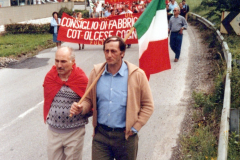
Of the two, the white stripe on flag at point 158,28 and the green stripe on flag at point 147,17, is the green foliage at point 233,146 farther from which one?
the green stripe on flag at point 147,17

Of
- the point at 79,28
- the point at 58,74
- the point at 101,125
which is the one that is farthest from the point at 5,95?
the point at 101,125

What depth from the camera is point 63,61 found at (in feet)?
12.9

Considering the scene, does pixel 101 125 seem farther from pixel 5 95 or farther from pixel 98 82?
pixel 5 95

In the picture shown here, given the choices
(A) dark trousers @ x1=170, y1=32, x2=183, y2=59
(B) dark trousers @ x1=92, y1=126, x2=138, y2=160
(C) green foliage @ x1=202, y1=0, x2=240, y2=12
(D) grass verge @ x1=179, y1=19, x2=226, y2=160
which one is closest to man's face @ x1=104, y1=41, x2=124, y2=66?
(B) dark trousers @ x1=92, y1=126, x2=138, y2=160

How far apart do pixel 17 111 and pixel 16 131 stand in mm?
1161

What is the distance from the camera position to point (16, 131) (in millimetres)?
6691

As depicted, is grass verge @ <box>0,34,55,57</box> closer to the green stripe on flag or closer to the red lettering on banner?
the red lettering on banner

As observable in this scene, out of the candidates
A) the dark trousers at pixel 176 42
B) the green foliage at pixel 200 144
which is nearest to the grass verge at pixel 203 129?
the green foliage at pixel 200 144

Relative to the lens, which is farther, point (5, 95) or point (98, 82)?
point (5, 95)

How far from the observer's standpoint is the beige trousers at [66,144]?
4.07 meters

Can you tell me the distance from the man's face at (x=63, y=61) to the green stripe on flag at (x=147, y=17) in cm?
99

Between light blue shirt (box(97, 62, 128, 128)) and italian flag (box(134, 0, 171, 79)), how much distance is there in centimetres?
98

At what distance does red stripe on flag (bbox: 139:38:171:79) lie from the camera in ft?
15.0

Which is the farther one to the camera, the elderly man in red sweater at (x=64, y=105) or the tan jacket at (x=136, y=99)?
the elderly man in red sweater at (x=64, y=105)
